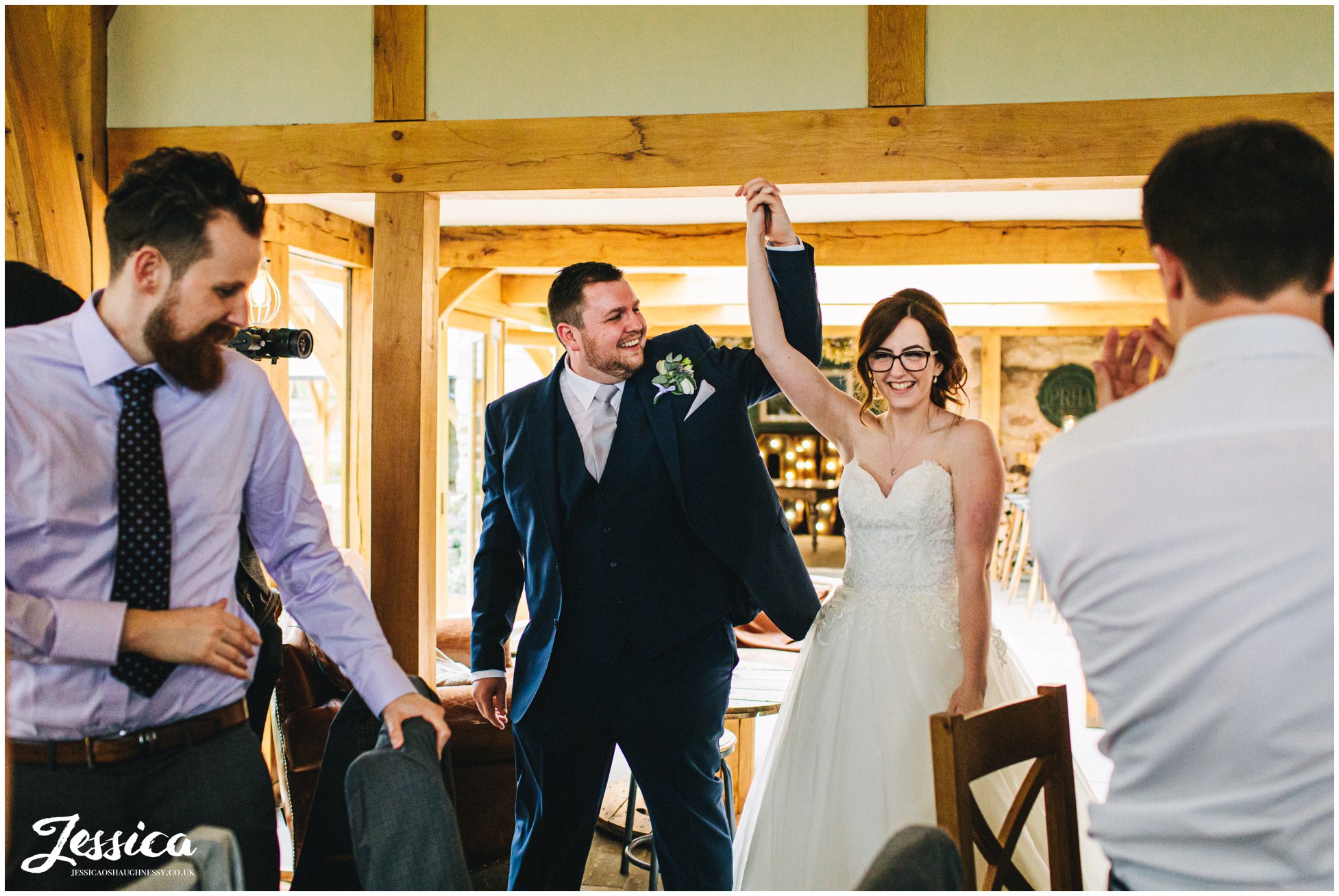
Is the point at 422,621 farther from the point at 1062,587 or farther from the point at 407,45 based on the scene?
the point at 1062,587

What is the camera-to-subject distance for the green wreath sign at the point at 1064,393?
1051 cm

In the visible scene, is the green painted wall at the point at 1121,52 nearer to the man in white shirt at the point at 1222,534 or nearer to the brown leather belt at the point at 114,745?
the man in white shirt at the point at 1222,534

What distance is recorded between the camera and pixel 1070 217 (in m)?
4.95

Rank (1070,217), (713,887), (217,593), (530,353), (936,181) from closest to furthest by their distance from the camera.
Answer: (217,593)
(713,887)
(936,181)
(1070,217)
(530,353)

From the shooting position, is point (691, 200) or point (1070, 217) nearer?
point (691, 200)

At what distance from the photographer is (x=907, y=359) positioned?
7.80 feet

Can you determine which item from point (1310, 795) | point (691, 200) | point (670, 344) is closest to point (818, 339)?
point (670, 344)

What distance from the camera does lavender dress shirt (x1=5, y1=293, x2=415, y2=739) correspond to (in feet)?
4.47

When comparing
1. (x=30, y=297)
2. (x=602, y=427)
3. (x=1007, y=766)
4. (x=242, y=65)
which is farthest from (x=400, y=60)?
(x=1007, y=766)

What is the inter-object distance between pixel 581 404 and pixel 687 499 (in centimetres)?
37

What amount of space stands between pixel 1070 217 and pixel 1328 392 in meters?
→ 4.39

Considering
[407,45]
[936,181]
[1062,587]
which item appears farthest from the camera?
[407,45]

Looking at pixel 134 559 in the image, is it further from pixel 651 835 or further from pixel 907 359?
pixel 651 835

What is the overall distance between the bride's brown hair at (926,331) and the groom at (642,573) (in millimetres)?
187
